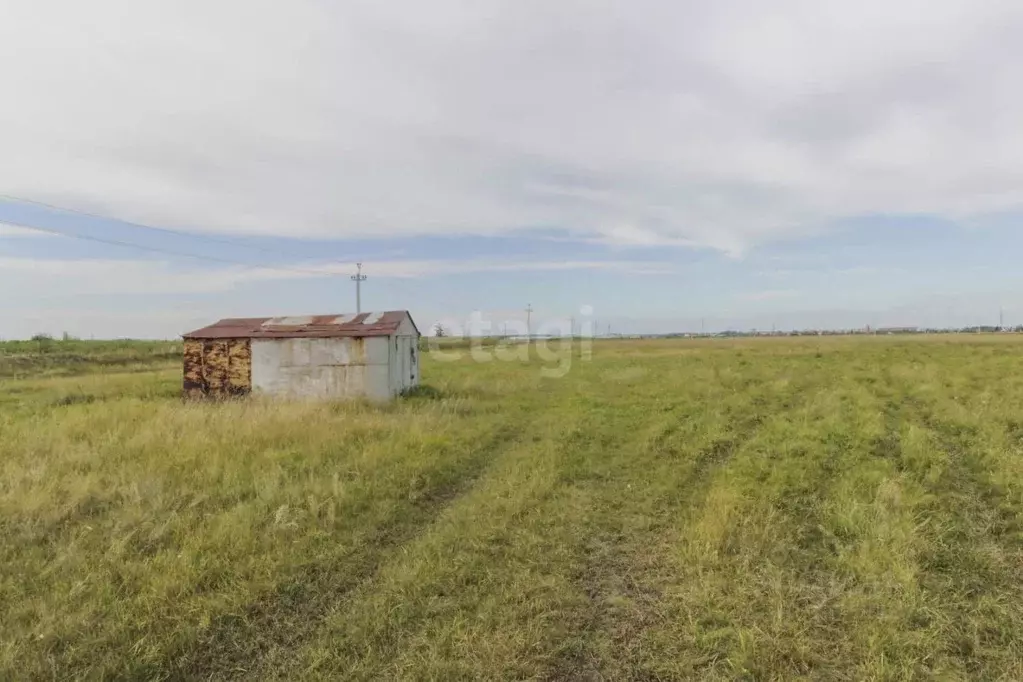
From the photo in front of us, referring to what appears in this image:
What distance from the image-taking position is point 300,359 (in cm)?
1802

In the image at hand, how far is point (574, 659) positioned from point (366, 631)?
69.5 inches

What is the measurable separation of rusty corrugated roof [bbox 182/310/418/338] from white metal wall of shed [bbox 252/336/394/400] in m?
0.19

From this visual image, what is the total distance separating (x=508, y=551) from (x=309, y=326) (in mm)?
14164

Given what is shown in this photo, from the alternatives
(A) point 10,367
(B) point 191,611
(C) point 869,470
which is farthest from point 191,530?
(A) point 10,367

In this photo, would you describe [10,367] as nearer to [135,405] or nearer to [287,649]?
[135,405]

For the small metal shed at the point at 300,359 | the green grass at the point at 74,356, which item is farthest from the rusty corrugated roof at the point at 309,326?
the green grass at the point at 74,356

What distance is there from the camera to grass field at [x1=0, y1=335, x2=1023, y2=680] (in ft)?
14.9

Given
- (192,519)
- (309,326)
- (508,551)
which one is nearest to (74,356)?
(309,326)

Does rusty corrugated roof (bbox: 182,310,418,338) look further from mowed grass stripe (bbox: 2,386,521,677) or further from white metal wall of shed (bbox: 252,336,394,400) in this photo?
mowed grass stripe (bbox: 2,386,521,677)

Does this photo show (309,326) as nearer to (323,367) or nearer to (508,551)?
(323,367)

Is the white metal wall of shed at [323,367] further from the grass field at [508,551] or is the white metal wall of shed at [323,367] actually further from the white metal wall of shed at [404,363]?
the grass field at [508,551]

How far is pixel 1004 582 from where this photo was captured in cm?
570

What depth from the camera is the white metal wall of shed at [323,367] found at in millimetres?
17766

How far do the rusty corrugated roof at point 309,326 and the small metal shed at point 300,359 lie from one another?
0.03 meters
